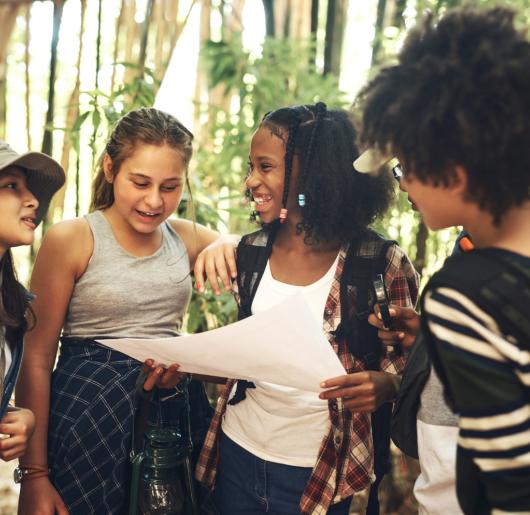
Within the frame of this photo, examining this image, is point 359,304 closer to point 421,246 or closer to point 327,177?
point 327,177

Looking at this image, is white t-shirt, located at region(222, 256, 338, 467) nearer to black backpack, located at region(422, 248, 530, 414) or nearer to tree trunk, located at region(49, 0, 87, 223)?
black backpack, located at region(422, 248, 530, 414)

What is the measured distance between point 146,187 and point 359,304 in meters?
0.55

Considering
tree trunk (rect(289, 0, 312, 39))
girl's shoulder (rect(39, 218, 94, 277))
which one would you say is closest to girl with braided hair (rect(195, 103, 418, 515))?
girl's shoulder (rect(39, 218, 94, 277))

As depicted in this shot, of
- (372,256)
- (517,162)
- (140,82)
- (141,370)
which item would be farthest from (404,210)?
(517,162)

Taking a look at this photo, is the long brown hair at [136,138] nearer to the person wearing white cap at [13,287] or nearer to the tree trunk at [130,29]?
the person wearing white cap at [13,287]

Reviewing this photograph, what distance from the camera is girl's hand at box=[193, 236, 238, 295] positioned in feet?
4.86

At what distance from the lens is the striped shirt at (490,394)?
0.79 meters

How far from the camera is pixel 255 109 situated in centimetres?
274

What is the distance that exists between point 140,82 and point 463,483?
1705 mm

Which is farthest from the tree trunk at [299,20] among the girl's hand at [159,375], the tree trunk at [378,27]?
the girl's hand at [159,375]

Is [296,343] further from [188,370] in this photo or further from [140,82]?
[140,82]

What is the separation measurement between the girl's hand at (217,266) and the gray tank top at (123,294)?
11cm

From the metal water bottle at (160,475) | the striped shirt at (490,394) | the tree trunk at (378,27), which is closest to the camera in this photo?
the striped shirt at (490,394)

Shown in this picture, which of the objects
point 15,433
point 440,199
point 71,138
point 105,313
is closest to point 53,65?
point 71,138
